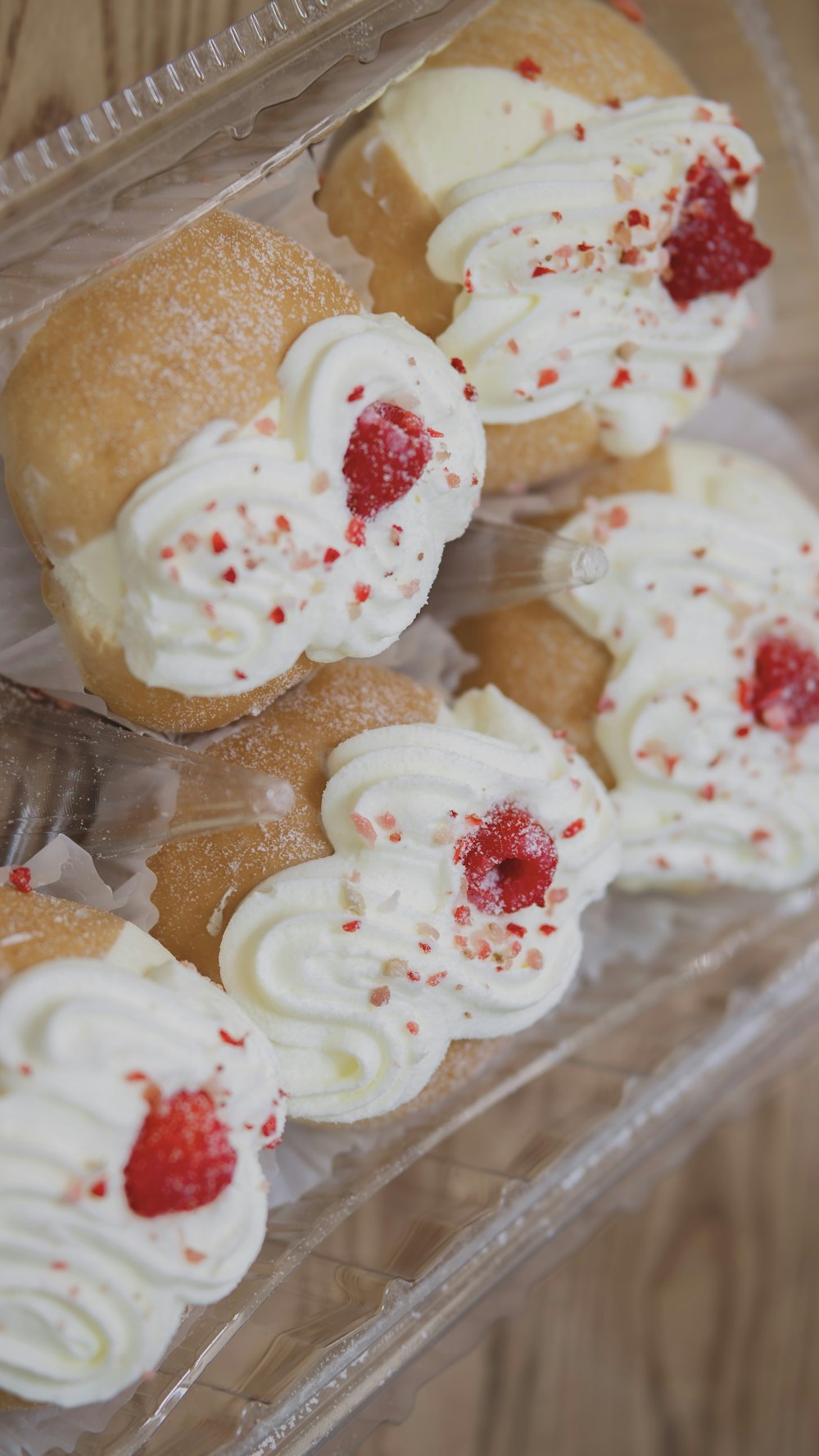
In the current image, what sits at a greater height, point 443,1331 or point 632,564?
point 632,564

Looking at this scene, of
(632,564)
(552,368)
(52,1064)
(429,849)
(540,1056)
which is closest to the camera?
(52,1064)

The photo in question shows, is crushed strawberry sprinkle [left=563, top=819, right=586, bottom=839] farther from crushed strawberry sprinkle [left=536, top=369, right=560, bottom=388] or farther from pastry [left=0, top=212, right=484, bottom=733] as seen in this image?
crushed strawberry sprinkle [left=536, top=369, right=560, bottom=388]

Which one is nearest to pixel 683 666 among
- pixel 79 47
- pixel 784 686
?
pixel 784 686

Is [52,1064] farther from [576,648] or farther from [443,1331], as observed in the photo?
[576,648]

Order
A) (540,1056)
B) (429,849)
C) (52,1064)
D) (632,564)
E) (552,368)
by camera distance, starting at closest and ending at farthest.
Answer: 1. (52,1064)
2. (429,849)
3. (552,368)
4. (632,564)
5. (540,1056)

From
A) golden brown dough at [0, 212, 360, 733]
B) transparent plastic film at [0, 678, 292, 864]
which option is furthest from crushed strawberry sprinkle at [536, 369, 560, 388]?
transparent plastic film at [0, 678, 292, 864]

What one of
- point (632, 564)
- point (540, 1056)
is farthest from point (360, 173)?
point (540, 1056)

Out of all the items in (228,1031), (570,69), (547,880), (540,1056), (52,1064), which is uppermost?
(570,69)
